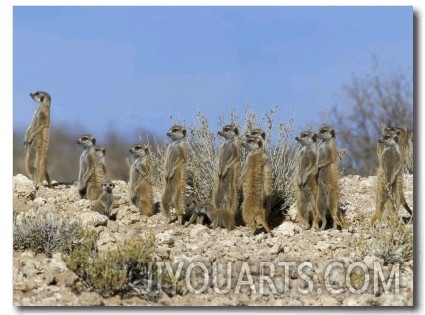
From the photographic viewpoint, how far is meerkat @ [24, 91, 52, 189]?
35.8 ft

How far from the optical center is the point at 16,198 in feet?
34.2

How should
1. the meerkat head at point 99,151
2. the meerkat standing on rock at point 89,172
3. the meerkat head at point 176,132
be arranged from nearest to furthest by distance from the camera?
the meerkat head at point 176,132 → the meerkat standing on rock at point 89,172 → the meerkat head at point 99,151

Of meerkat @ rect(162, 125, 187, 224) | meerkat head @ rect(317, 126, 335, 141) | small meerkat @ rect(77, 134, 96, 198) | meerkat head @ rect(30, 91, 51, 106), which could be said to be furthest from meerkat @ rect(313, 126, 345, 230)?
meerkat head @ rect(30, 91, 51, 106)

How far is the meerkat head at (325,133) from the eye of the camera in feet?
32.0

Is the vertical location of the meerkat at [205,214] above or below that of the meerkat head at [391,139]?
below

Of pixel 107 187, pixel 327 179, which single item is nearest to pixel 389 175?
pixel 327 179

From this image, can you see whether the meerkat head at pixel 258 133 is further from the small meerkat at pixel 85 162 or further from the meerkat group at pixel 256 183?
the small meerkat at pixel 85 162

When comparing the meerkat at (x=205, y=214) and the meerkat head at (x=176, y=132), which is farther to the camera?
the meerkat head at (x=176, y=132)

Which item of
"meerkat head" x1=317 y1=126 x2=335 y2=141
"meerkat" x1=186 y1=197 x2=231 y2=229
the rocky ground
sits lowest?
the rocky ground

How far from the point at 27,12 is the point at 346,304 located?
11.9 feet

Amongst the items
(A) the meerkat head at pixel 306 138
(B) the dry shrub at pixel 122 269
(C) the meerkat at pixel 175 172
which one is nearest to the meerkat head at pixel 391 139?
(A) the meerkat head at pixel 306 138

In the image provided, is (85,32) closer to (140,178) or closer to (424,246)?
(140,178)

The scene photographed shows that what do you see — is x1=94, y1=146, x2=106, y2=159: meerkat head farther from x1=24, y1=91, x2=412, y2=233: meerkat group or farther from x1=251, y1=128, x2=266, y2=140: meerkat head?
x1=251, y1=128, x2=266, y2=140: meerkat head

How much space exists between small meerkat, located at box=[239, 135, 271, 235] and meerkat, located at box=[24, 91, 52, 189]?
230 centimetres
